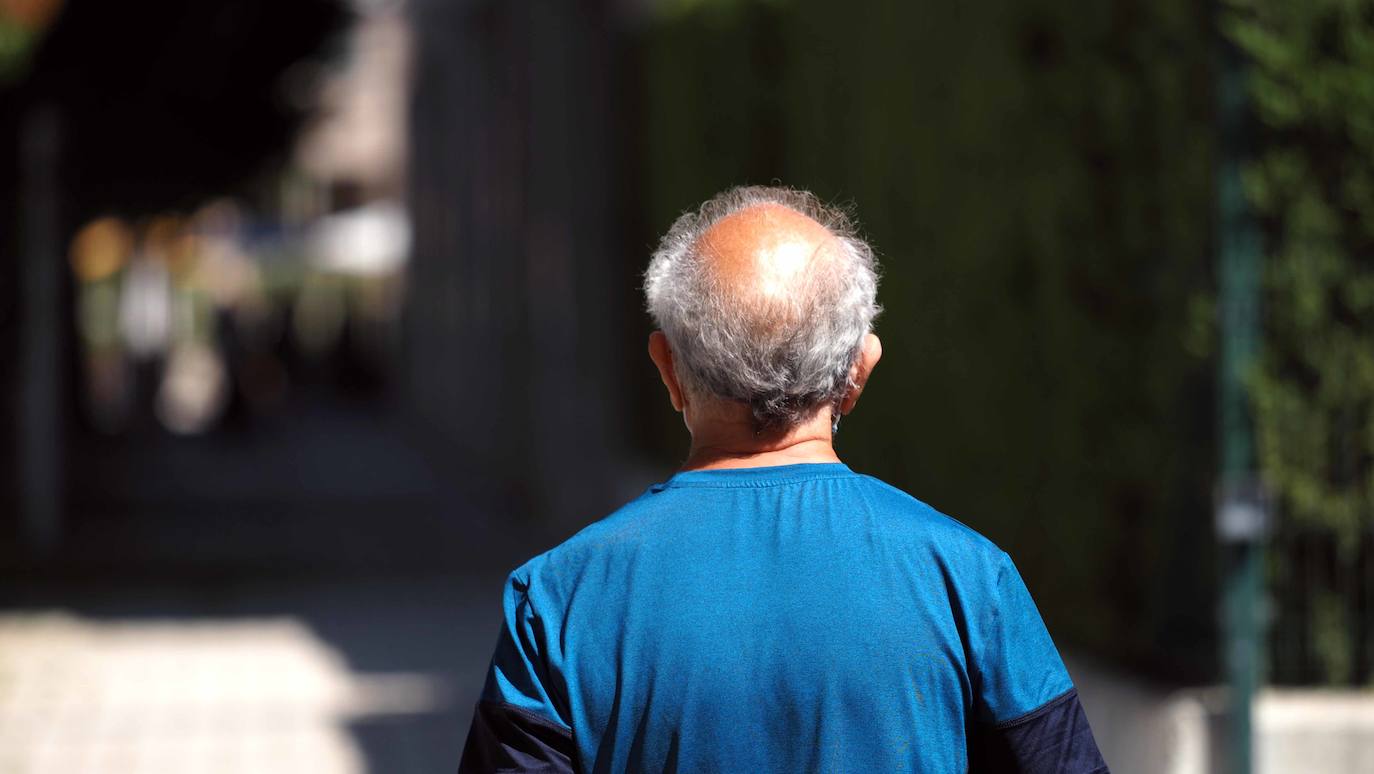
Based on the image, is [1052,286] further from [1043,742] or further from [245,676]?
[1043,742]

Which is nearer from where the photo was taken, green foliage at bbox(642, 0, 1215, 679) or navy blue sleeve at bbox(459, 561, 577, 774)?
navy blue sleeve at bbox(459, 561, 577, 774)

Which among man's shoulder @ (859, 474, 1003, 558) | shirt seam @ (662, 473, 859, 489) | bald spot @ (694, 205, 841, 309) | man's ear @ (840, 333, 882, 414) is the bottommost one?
man's shoulder @ (859, 474, 1003, 558)

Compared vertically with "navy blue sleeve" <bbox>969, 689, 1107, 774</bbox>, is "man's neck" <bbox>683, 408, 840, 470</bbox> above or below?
above

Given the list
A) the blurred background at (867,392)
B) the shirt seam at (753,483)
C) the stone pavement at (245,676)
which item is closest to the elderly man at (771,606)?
the shirt seam at (753,483)

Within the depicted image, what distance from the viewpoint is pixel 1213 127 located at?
5434mm

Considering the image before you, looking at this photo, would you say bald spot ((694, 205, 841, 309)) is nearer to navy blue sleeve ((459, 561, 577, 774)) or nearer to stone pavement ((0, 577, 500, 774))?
navy blue sleeve ((459, 561, 577, 774))

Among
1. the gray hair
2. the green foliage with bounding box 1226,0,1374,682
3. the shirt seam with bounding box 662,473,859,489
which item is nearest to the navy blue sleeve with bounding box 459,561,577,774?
the shirt seam with bounding box 662,473,859,489

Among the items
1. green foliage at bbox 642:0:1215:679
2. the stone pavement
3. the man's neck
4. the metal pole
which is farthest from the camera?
the stone pavement

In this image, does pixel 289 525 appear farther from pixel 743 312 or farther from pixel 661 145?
pixel 743 312

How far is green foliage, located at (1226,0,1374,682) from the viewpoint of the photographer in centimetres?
532

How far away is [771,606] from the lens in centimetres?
203

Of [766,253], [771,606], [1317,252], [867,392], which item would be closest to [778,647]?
[771,606]

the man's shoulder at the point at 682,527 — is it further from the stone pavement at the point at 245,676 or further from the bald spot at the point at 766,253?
the stone pavement at the point at 245,676

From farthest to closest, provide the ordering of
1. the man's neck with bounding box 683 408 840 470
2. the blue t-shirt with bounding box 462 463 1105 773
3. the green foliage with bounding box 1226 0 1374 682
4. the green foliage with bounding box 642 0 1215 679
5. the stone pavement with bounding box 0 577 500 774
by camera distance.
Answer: the stone pavement with bounding box 0 577 500 774, the green foliage with bounding box 642 0 1215 679, the green foliage with bounding box 1226 0 1374 682, the man's neck with bounding box 683 408 840 470, the blue t-shirt with bounding box 462 463 1105 773
